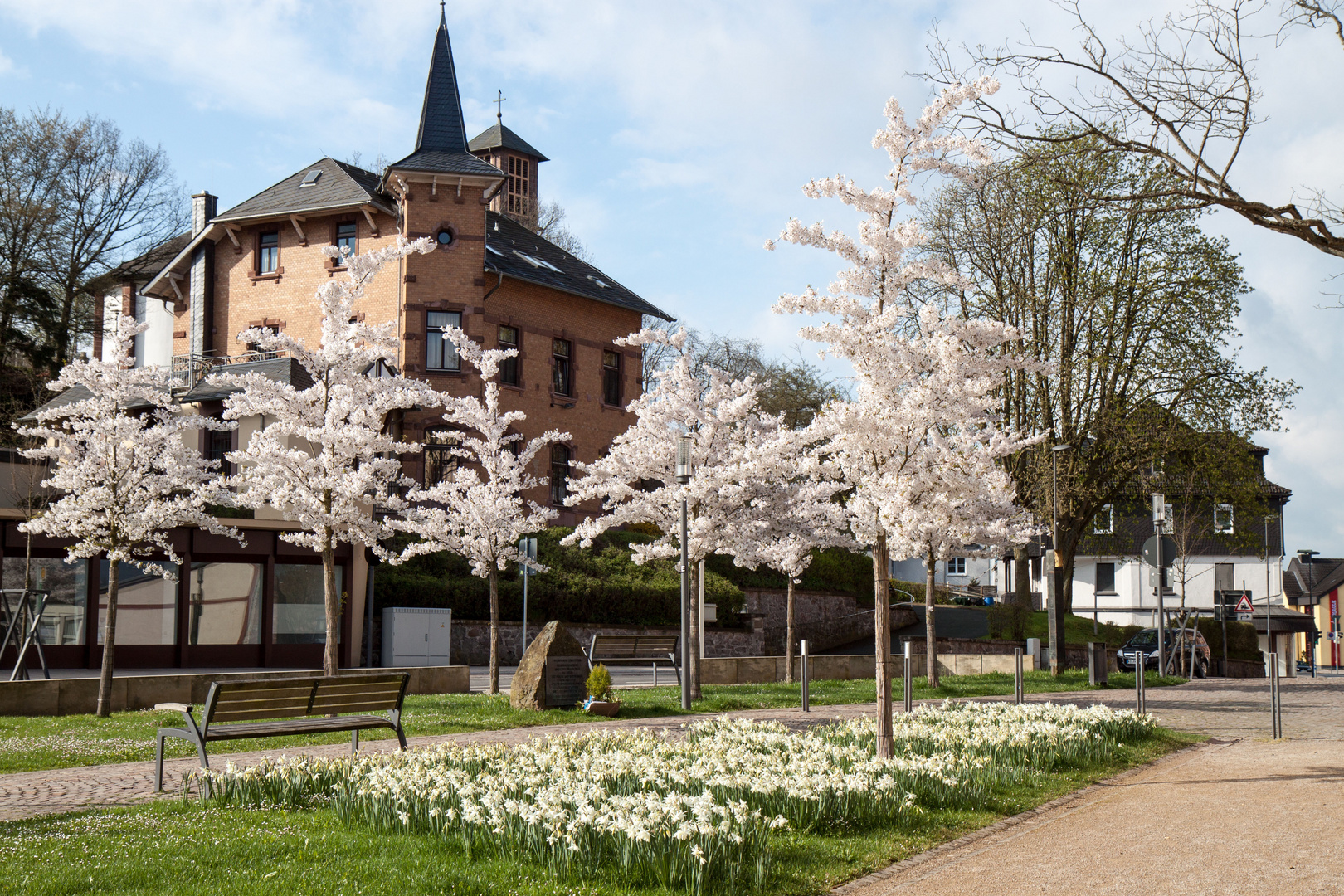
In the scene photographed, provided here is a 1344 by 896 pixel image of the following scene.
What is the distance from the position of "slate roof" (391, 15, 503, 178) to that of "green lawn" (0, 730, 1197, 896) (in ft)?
104

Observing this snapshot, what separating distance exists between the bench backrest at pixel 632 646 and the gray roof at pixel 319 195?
23.5 metres

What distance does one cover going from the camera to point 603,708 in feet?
51.8

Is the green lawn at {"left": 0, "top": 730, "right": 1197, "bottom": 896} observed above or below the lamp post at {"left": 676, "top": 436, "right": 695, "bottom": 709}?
below

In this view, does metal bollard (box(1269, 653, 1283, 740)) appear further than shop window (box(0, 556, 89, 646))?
No

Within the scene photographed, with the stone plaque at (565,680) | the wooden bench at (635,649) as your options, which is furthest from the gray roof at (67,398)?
the stone plaque at (565,680)

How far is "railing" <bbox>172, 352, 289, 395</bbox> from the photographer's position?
119 feet

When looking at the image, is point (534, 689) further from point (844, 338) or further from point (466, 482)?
point (844, 338)

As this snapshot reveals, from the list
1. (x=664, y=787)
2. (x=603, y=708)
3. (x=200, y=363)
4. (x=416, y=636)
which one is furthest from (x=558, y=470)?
(x=664, y=787)

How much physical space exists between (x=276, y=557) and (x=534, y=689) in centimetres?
1431

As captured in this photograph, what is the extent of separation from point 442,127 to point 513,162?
3048 cm

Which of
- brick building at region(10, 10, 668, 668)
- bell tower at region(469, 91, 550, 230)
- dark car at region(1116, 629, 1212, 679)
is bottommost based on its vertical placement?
dark car at region(1116, 629, 1212, 679)

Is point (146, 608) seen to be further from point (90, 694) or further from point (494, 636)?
point (494, 636)

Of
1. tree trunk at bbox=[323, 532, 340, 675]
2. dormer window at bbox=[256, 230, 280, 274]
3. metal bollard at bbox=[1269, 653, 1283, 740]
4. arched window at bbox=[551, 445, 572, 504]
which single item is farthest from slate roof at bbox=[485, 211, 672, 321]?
metal bollard at bbox=[1269, 653, 1283, 740]

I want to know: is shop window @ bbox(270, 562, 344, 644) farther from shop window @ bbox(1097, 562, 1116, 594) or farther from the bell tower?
shop window @ bbox(1097, 562, 1116, 594)
